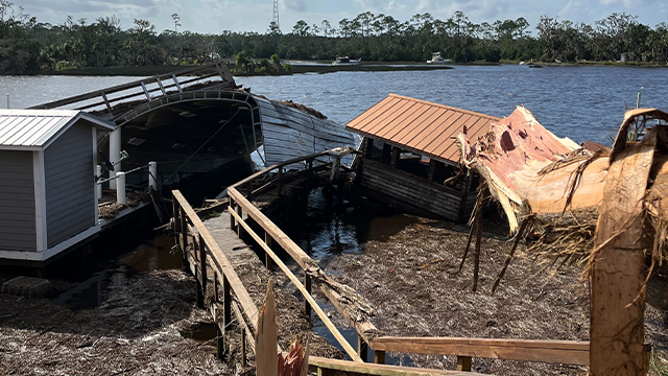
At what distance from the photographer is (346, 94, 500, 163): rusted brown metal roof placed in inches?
635

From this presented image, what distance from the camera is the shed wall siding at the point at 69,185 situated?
11680mm

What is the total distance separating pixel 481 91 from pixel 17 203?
5885 centimetres

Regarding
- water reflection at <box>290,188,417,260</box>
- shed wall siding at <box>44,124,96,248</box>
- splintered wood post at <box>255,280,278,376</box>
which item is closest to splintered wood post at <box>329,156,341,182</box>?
water reflection at <box>290,188,417,260</box>

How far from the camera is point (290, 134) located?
18.7m

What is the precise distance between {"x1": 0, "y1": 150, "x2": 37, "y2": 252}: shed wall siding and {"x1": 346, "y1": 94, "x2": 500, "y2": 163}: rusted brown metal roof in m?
9.57

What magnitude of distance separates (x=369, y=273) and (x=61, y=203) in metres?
6.70

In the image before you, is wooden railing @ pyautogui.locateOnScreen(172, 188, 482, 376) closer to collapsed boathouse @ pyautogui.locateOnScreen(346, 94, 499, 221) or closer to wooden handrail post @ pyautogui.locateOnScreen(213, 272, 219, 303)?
wooden handrail post @ pyautogui.locateOnScreen(213, 272, 219, 303)

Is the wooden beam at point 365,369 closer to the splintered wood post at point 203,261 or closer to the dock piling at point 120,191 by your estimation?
the splintered wood post at point 203,261

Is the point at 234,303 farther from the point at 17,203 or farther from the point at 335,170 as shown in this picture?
the point at 335,170

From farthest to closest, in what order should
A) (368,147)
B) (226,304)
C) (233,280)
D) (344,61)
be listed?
1. (344,61)
2. (368,147)
3. (226,304)
4. (233,280)

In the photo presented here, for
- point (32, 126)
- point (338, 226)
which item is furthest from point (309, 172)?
point (32, 126)

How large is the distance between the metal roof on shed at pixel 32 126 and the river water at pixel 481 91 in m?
30.6

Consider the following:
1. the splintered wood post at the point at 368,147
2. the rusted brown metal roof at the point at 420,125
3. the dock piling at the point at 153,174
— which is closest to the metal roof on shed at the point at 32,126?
the dock piling at the point at 153,174

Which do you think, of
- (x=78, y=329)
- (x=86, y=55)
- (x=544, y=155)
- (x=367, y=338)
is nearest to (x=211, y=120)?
(x=78, y=329)
